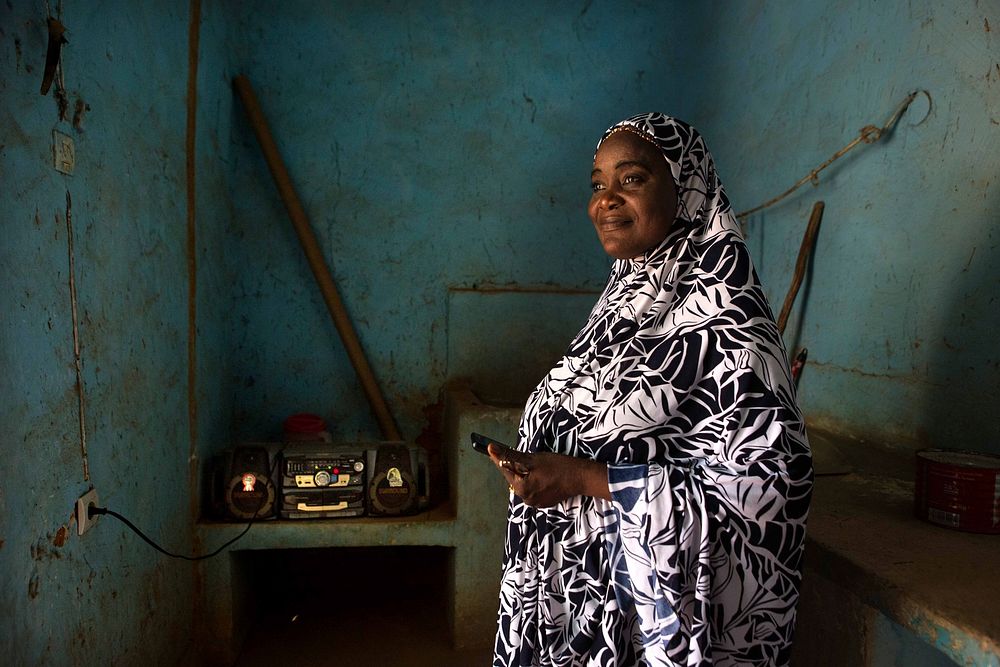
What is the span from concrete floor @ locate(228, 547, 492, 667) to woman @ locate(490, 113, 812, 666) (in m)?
1.41

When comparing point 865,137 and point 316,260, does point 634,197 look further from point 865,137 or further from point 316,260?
point 316,260

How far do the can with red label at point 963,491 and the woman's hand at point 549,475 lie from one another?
0.67 m

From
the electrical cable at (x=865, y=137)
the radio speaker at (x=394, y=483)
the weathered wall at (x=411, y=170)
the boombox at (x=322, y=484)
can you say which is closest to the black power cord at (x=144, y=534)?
the boombox at (x=322, y=484)

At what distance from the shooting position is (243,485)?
2348 mm

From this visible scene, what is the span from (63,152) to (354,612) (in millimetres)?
2095

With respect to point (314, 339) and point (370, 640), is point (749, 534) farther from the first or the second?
point (314, 339)

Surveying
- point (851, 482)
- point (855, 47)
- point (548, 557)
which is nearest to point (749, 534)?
point (548, 557)

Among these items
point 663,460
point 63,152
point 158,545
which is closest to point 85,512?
point 158,545

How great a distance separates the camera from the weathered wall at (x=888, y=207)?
1563 mm

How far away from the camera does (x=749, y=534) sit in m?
1.02

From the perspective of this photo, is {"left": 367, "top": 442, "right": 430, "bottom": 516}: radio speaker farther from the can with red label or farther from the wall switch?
the can with red label

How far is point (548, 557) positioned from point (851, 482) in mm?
853

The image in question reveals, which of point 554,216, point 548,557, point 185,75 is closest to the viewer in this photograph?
point 548,557

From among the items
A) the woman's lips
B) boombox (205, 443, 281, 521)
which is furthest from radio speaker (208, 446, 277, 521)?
the woman's lips
